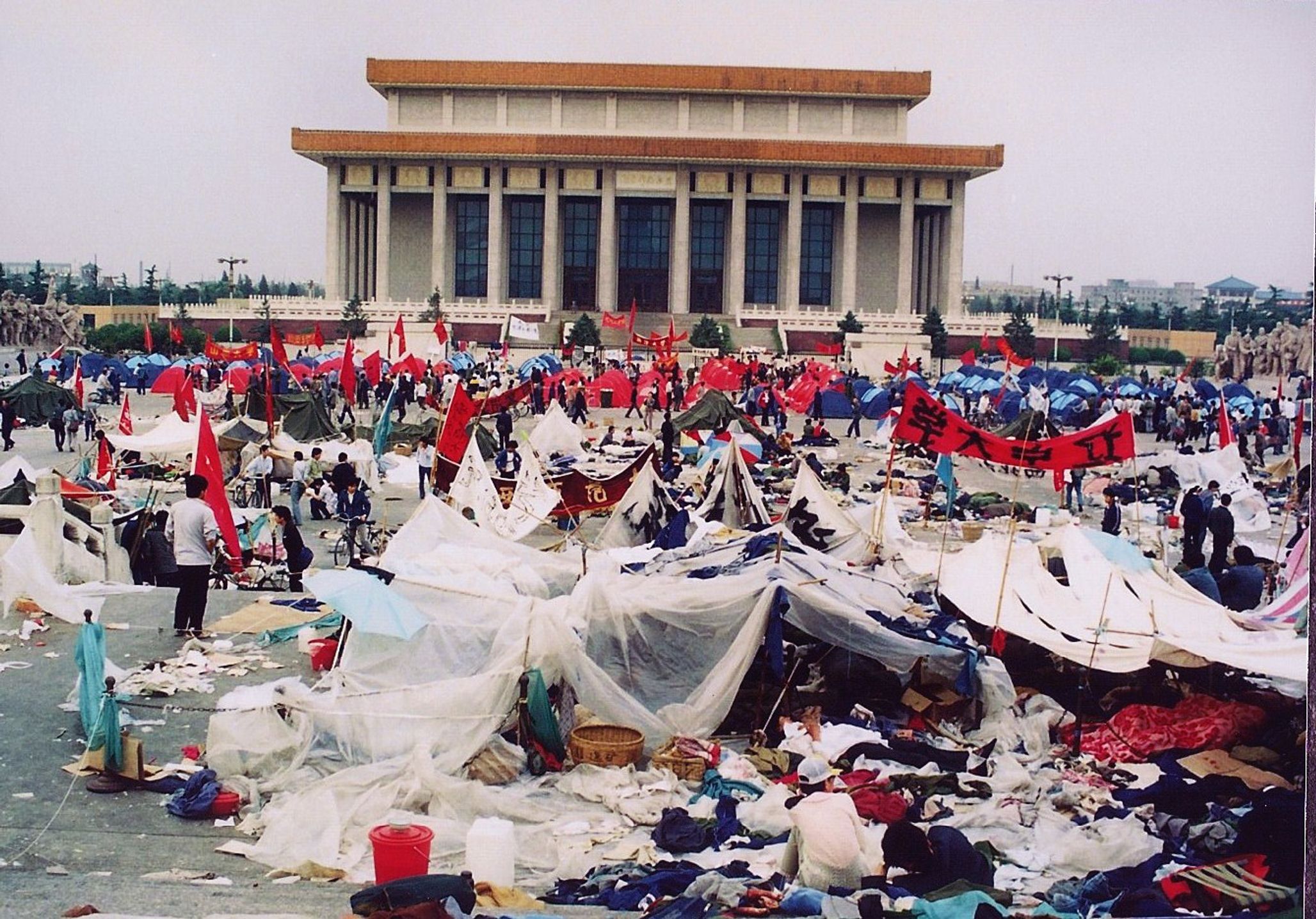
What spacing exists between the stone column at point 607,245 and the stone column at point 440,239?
21.4 ft

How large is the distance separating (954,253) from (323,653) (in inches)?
2102

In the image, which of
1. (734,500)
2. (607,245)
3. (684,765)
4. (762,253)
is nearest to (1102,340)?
(762,253)

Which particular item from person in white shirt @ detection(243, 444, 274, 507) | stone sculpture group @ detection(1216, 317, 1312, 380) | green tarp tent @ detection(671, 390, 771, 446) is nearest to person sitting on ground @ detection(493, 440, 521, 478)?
person in white shirt @ detection(243, 444, 274, 507)

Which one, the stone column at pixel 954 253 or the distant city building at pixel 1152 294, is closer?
the distant city building at pixel 1152 294

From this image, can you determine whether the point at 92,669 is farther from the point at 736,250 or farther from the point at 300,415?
the point at 736,250

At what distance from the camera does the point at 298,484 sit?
57.3 ft

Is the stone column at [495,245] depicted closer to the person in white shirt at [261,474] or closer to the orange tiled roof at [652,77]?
the orange tiled roof at [652,77]

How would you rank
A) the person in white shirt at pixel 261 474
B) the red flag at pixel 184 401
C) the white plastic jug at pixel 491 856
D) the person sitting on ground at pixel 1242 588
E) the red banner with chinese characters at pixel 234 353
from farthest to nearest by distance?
the red banner with chinese characters at pixel 234 353, the red flag at pixel 184 401, the person in white shirt at pixel 261 474, the person sitting on ground at pixel 1242 588, the white plastic jug at pixel 491 856

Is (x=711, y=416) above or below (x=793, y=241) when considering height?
below

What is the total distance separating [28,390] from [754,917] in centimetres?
2175

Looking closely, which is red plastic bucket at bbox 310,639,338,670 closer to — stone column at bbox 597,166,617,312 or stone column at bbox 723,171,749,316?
stone column at bbox 723,171,749,316

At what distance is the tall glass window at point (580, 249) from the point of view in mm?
62375

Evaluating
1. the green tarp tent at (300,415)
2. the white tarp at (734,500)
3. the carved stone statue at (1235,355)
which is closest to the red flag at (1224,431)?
the white tarp at (734,500)

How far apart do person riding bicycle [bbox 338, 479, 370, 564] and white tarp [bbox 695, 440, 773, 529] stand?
3.63 metres
